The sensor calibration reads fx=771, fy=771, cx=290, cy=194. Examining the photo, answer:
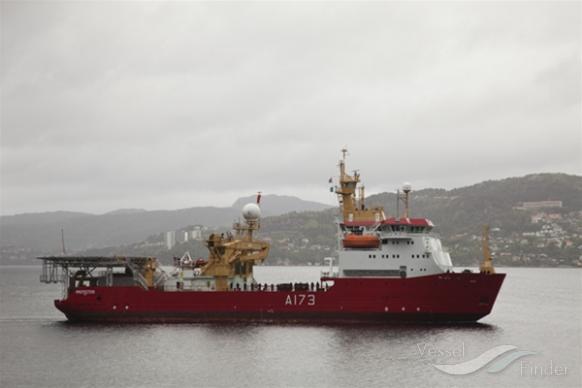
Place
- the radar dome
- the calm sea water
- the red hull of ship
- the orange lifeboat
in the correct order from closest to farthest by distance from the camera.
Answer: the calm sea water → the red hull of ship → the orange lifeboat → the radar dome

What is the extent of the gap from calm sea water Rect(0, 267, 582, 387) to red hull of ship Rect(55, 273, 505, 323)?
1.02 meters

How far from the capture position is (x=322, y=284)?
49.7 m

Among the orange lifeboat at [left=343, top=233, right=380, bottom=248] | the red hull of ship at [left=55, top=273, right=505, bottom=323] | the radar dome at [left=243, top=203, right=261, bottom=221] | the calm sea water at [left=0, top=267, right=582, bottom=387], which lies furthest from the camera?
the radar dome at [left=243, top=203, right=261, bottom=221]

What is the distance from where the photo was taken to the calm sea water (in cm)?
3512

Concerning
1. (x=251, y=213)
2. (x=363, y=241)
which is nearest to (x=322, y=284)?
(x=363, y=241)

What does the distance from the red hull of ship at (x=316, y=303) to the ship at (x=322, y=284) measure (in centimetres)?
6

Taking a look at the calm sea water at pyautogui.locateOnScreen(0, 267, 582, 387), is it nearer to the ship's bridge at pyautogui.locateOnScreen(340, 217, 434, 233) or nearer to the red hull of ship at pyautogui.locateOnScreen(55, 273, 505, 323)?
the red hull of ship at pyautogui.locateOnScreen(55, 273, 505, 323)

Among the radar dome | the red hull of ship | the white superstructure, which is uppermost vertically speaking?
the radar dome

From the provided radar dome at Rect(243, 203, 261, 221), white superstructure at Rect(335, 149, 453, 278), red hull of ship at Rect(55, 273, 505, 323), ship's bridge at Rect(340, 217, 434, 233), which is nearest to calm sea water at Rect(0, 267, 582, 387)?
red hull of ship at Rect(55, 273, 505, 323)

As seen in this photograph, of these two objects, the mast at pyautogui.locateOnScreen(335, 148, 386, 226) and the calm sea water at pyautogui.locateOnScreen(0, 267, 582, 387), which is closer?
the calm sea water at pyautogui.locateOnScreen(0, 267, 582, 387)

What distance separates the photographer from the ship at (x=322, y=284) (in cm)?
4759

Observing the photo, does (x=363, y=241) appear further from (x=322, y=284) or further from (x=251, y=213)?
(x=251, y=213)

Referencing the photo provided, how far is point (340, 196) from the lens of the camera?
52094 millimetres

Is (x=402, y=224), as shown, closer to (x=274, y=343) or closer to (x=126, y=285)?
(x=274, y=343)
